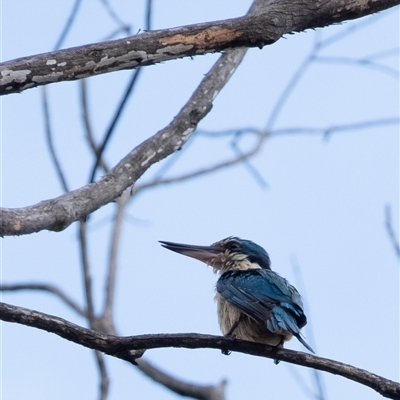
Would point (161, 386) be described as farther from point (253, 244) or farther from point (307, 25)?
point (307, 25)

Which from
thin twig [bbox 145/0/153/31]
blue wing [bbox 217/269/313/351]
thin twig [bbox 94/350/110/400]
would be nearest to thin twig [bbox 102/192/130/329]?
thin twig [bbox 94/350/110/400]

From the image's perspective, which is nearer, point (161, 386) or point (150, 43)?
point (150, 43)

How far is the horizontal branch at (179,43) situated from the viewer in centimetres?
284

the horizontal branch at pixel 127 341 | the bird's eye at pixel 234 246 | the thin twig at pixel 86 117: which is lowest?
the horizontal branch at pixel 127 341

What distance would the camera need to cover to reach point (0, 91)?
2812 mm

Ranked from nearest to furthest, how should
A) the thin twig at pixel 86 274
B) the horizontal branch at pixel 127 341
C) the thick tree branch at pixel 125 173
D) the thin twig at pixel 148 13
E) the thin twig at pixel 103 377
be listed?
the horizontal branch at pixel 127 341
the thick tree branch at pixel 125 173
the thin twig at pixel 103 377
the thin twig at pixel 148 13
the thin twig at pixel 86 274

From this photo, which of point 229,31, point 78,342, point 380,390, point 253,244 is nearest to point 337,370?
point 380,390

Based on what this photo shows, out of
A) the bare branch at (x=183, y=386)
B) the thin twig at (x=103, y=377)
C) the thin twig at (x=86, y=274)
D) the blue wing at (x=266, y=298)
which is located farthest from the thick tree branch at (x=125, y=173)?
the bare branch at (x=183, y=386)

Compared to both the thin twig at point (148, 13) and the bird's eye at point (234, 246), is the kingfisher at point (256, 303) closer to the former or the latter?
the bird's eye at point (234, 246)

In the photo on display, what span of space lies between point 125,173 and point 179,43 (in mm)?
1005

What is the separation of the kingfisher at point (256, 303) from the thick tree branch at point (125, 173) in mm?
767

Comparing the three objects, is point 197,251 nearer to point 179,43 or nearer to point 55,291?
point 55,291

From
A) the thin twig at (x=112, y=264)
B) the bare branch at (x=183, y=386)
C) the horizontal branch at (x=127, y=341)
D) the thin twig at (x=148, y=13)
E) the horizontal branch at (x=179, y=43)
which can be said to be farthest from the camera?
the thin twig at (x=112, y=264)

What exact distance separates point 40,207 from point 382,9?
1.54m
